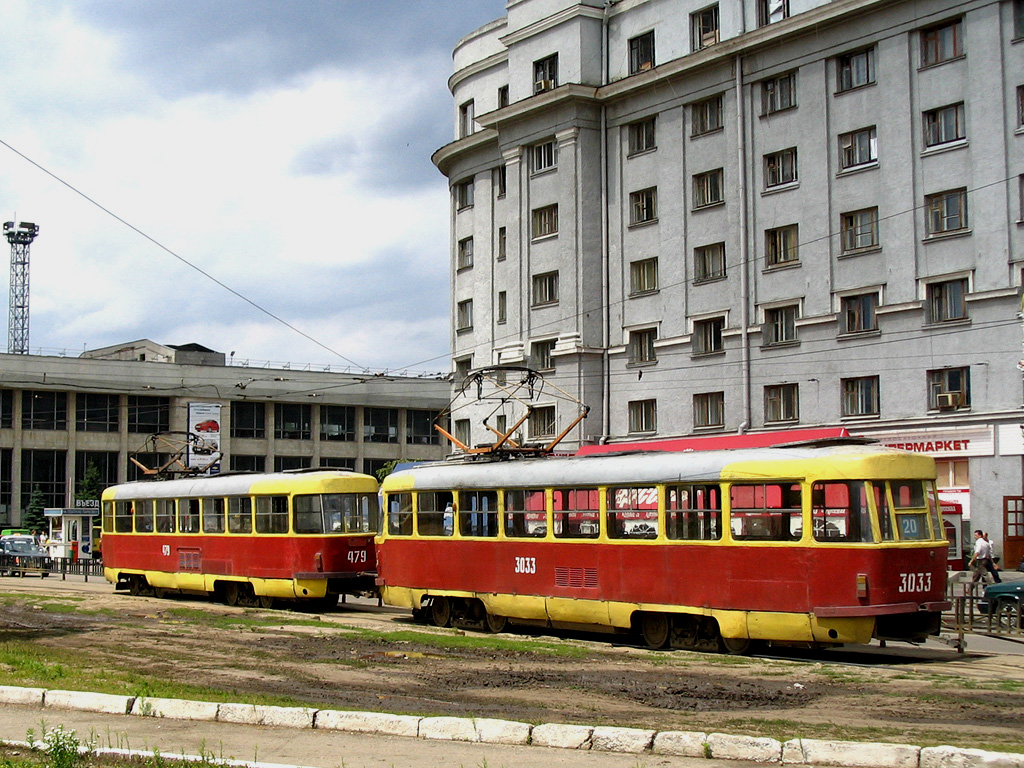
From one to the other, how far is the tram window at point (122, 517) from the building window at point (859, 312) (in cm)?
2063

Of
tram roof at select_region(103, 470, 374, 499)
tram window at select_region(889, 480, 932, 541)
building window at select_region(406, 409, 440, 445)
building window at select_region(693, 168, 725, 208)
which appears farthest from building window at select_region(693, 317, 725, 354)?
building window at select_region(406, 409, 440, 445)

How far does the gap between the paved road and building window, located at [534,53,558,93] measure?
36.2 meters

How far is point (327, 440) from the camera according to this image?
284 ft

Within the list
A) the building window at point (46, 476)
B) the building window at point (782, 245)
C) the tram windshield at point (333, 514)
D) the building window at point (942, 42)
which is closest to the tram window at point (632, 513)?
the tram windshield at point (333, 514)

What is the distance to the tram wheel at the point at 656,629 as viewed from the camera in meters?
18.0

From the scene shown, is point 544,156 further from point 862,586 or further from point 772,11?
point 862,586

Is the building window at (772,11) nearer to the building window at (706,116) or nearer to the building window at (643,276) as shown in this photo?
the building window at (706,116)

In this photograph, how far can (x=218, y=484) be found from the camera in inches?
1158

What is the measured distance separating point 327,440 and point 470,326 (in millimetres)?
40011

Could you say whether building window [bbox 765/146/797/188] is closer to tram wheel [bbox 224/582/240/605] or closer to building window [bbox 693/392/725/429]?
building window [bbox 693/392/725/429]

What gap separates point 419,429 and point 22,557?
41998 millimetres

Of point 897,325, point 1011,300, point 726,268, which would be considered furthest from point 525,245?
point 1011,300

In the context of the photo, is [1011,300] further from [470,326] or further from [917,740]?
→ [917,740]

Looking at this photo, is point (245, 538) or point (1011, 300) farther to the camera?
point (1011, 300)
